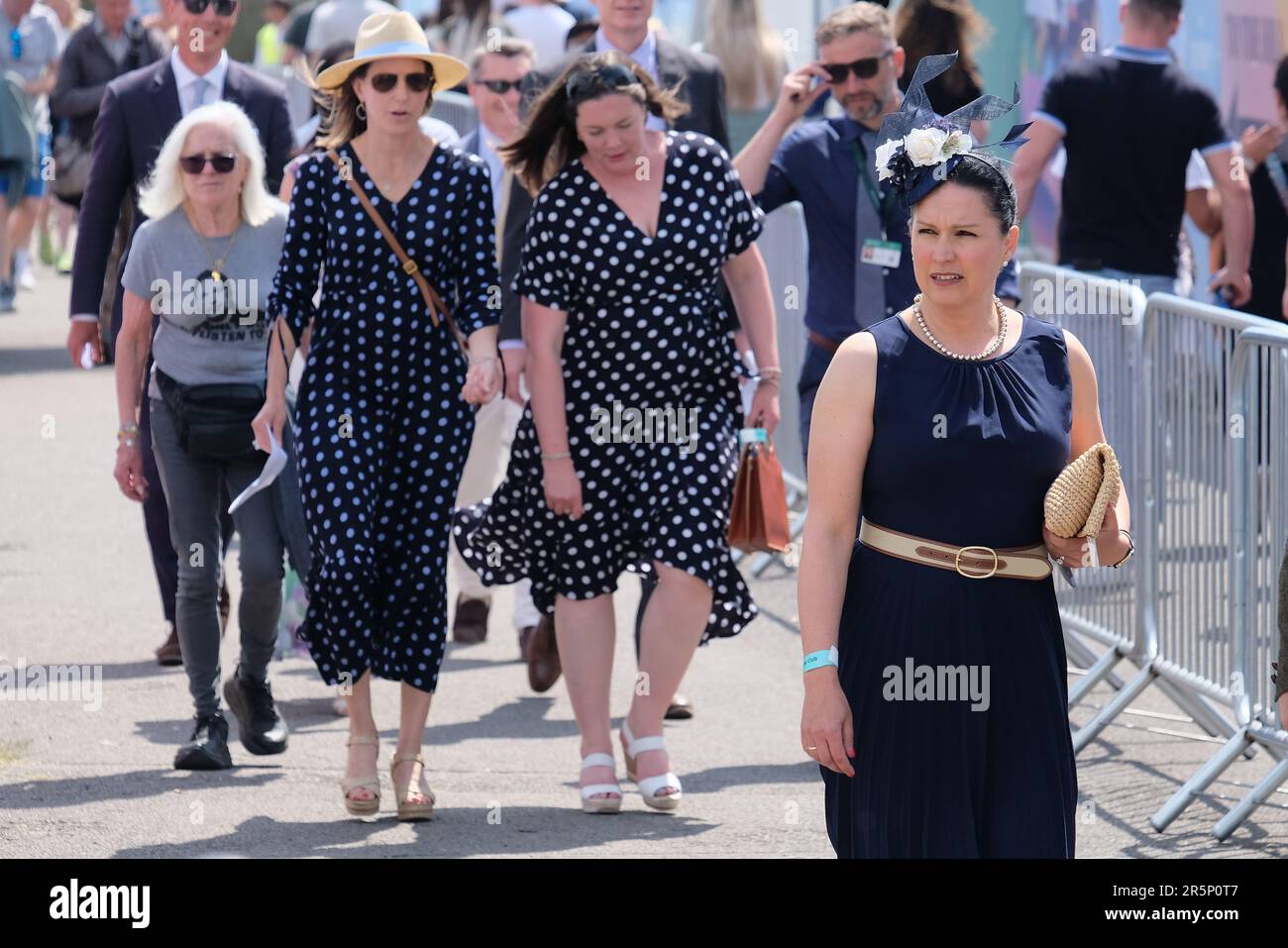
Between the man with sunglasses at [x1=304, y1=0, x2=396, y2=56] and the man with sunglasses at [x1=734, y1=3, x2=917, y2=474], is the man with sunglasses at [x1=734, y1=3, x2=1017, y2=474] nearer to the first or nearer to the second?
the man with sunglasses at [x1=734, y1=3, x2=917, y2=474]

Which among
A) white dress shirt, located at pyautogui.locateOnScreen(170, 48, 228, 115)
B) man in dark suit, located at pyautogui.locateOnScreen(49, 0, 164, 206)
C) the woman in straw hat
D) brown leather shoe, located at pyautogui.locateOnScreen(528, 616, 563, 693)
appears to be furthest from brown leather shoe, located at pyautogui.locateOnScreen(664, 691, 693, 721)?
man in dark suit, located at pyautogui.locateOnScreen(49, 0, 164, 206)

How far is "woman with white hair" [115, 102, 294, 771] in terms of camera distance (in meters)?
6.81

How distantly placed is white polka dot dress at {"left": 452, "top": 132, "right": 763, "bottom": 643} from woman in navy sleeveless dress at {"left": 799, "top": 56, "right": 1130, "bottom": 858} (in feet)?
7.75

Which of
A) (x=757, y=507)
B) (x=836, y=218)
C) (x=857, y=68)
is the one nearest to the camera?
(x=757, y=507)

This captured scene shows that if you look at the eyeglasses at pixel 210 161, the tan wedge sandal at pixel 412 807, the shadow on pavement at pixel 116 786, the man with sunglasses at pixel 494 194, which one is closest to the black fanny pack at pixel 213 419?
the eyeglasses at pixel 210 161

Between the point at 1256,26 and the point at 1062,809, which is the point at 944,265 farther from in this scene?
the point at 1256,26

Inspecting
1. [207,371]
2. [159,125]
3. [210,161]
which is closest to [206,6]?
[159,125]

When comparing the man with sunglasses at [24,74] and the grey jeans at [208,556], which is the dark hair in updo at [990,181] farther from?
Result: the man with sunglasses at [24,74]

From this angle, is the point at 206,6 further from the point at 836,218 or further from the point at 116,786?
the point at 116,786

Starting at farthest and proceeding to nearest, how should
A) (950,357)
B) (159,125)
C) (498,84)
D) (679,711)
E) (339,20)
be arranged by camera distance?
(339,20) < (498,84) < (159,125) < (679,711) < (950,357)

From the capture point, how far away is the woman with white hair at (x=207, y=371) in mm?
6809

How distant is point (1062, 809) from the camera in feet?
13.3

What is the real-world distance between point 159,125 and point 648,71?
5.64 feet

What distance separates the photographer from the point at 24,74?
16.3m
